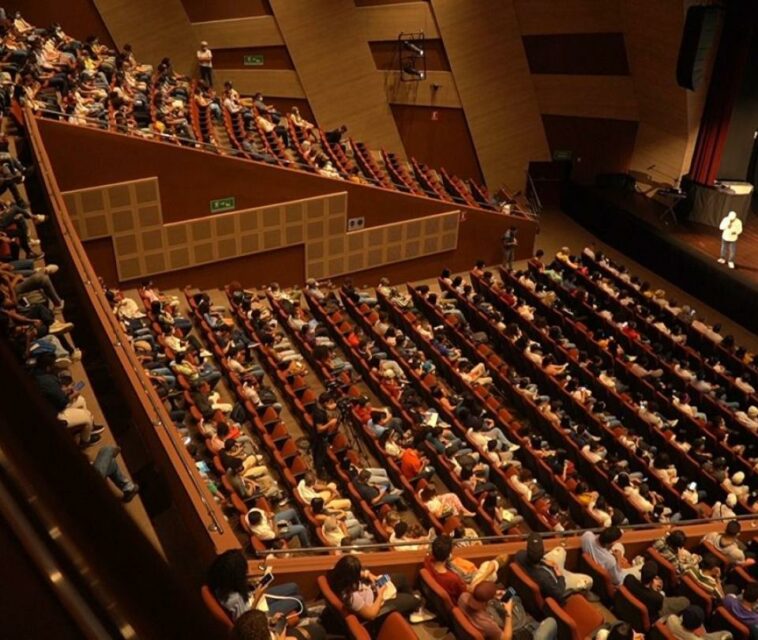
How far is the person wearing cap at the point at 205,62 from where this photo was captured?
6730 mm

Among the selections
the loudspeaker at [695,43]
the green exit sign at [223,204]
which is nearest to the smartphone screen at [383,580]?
the green exit sign at [223,204]

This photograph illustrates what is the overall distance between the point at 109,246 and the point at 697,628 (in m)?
3.90

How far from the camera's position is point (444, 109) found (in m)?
7.37

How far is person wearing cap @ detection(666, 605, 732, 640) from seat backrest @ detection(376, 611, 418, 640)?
2.65 ft

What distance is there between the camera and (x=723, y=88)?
20.1 ft

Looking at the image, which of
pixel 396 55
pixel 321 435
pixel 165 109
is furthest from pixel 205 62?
pixel 321 435

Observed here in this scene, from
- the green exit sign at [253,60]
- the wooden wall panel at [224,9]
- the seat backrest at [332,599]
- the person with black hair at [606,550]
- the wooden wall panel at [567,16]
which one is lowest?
the person with black hair at [606,550]

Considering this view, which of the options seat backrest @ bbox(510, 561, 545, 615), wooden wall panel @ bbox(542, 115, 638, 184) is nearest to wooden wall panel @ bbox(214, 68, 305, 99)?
wooden wall panel @ bbox(542, 115, 638, 184)

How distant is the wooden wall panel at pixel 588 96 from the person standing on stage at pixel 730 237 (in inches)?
77.1

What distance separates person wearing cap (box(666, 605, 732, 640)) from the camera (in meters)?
2.07

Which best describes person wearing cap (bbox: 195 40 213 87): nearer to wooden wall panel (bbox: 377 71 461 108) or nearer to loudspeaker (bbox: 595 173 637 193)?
wooden wall panel (bbox: 377 71 461 108)

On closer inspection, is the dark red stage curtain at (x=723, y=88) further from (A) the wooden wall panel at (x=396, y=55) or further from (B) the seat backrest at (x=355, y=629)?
(B) the seat backrest at (x=355, y=629)

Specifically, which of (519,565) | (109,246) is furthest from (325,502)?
(109,246)

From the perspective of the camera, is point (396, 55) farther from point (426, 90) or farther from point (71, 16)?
point (71, 16)
